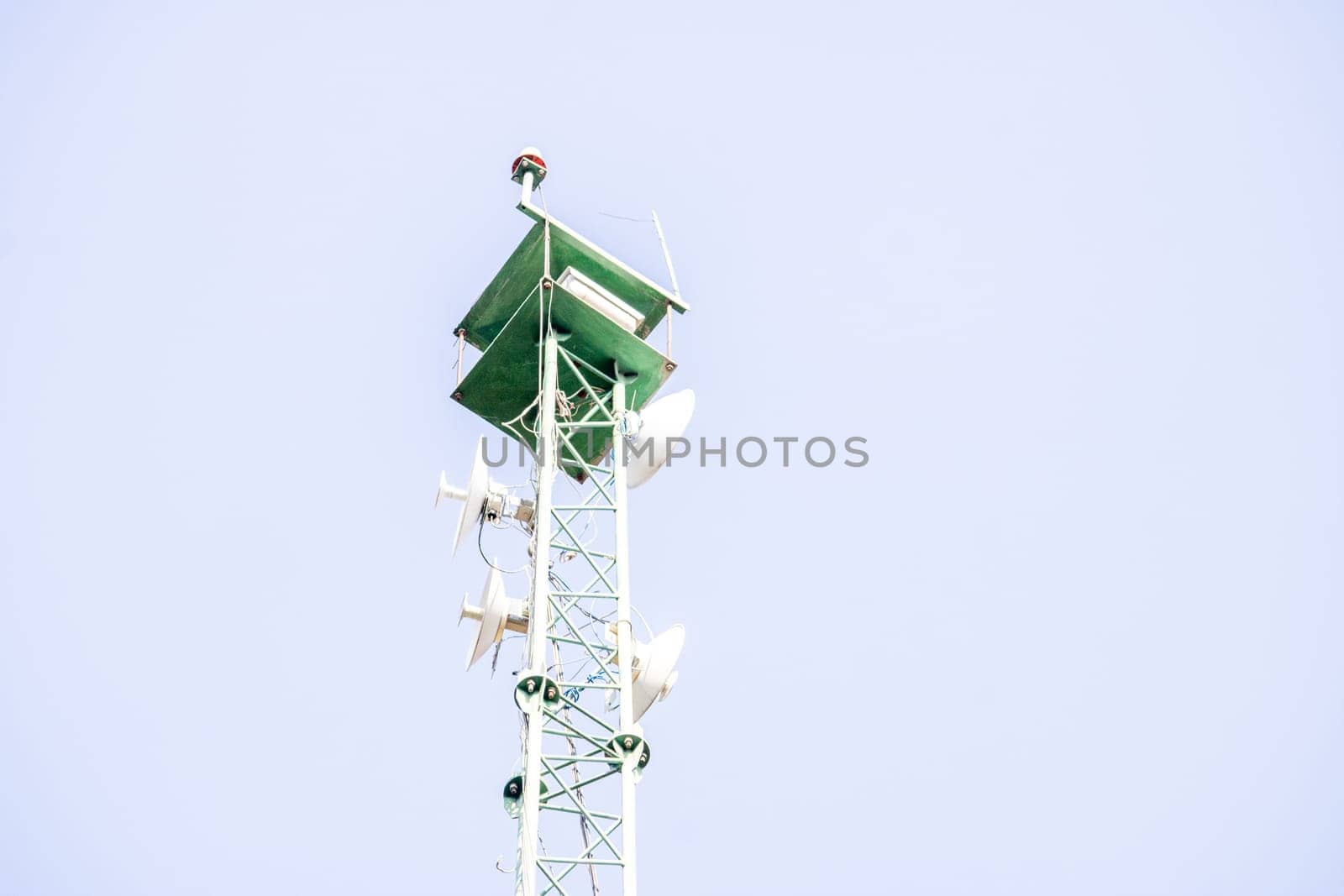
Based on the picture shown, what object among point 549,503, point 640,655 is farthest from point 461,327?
point 640,655

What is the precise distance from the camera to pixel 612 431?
19641 mm

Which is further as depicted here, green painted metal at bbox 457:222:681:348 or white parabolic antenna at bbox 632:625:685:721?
green painted metal at bbox 457:222:681:348

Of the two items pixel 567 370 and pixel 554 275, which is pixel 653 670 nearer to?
pixel 567 370

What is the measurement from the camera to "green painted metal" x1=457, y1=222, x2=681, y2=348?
20.3 m

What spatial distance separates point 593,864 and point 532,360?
7.52 metres

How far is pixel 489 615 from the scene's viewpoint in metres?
18.0

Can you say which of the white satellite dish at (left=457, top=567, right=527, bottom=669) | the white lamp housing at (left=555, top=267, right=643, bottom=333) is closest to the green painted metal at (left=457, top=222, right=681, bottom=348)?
the white lamp housing at (left=555, top=267, right=643, bottom=333)

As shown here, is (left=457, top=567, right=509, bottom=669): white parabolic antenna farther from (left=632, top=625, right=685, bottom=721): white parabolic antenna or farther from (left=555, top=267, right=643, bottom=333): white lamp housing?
(left=555, top=267, right=643, bottom=333): white lamp housing

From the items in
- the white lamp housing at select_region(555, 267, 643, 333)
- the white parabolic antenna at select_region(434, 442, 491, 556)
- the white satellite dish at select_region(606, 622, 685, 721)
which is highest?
the white lamp housing at select_region(555, 267, 643, 333)

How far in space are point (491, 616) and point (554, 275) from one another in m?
5.05

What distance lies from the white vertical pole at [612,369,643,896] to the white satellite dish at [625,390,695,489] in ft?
1.38

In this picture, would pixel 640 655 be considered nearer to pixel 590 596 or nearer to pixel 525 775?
pixel 590 596

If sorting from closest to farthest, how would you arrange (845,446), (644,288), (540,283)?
1. (540,283)
2. (644,288)
3. (845,446)

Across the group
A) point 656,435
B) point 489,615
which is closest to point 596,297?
point 656,435
